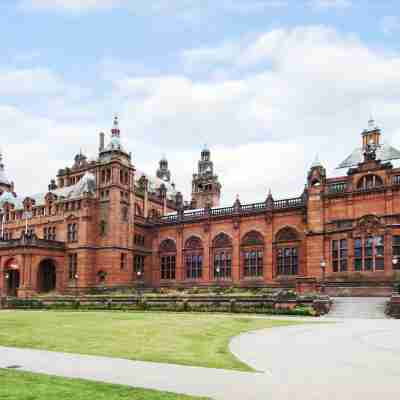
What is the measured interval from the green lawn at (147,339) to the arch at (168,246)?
132ft

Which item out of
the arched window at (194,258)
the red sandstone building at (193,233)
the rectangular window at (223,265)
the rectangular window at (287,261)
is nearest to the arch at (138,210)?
the red sandstone building at (193,233)

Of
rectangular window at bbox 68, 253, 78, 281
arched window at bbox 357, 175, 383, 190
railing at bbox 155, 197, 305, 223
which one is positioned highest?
arched window at bbox 357, 175, 383, 190

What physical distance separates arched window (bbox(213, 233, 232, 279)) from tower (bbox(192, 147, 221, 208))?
35896mm

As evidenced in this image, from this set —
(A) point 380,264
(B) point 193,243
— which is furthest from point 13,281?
(A) point 380,264

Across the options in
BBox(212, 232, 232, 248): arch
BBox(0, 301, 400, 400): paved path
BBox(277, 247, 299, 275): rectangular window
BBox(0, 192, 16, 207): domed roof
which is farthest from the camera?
BBox(0, 192, 16, 207): domed roof

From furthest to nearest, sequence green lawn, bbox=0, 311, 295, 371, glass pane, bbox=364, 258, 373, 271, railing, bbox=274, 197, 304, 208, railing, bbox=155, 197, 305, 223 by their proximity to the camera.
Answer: railing, bbox=155, 197, 305, 223
railing, bbox=274, 197, 304, 208
glass pane, bbox=364, 258, 373, 271
green lawn, bbox=0, 311, 295, 371

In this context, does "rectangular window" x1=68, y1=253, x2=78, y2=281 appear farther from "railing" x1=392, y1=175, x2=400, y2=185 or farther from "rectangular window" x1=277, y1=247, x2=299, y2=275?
"railing" x1=392, y1=175, x2=400, y2=185

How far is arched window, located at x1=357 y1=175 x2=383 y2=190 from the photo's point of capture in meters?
51.9

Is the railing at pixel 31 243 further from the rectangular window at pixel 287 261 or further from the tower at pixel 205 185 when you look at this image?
the tower at pixel 205 185

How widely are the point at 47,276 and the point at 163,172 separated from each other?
41.7m

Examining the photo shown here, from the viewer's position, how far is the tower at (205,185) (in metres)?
103

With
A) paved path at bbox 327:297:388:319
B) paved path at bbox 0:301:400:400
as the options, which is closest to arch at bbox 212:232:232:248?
paved path at bbox 327:297:388:319

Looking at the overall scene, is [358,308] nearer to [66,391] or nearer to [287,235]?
[287,235]

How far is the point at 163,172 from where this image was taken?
10819 cm
